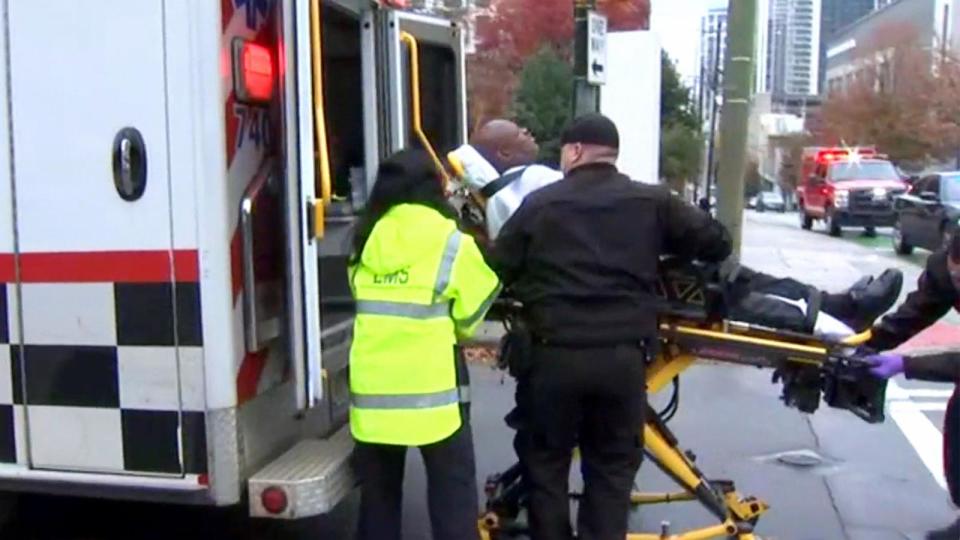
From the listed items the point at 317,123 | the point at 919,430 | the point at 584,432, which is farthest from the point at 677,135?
the point at 317,123

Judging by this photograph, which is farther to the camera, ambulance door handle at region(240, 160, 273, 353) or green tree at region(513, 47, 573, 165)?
green tree at region(513, 47, 573, 165)

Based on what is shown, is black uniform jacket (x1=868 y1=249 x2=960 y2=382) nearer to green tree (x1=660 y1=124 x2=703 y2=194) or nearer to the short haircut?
the short haircut

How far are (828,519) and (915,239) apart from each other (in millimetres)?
16376

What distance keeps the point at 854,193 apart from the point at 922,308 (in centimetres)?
2387

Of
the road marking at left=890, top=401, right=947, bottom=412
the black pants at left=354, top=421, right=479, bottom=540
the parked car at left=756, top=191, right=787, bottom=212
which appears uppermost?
the black pants at left=354, top=421, right=479, bottom=540

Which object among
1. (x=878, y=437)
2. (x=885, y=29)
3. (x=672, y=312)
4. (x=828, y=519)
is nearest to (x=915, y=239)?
(x=878, y=437)

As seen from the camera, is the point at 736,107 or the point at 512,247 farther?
the point at 736,107

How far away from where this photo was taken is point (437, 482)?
4320mm

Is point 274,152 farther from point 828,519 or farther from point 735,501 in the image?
point 828,519

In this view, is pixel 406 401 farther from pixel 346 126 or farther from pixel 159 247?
pixel 346 126

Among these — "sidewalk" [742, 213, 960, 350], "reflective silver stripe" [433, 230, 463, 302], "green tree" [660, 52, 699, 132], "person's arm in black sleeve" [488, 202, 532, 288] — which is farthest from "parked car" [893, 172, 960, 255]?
"reflective silver stripe" [433, 230, 463, 302]

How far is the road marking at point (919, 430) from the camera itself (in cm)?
690

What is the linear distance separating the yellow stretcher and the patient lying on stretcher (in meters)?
0.05

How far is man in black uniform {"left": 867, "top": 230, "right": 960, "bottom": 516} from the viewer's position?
491 centimetres
